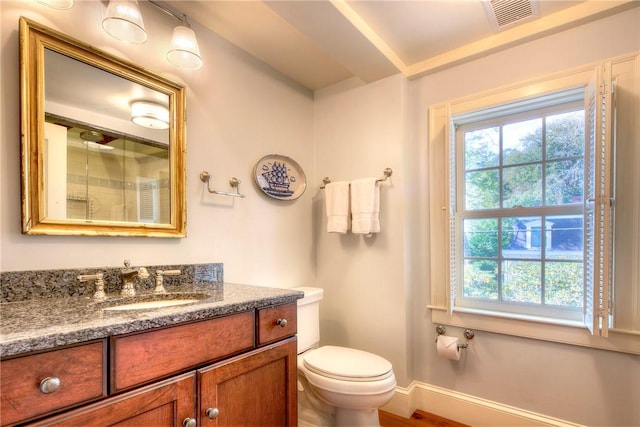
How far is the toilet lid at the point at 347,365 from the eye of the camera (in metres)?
1.50

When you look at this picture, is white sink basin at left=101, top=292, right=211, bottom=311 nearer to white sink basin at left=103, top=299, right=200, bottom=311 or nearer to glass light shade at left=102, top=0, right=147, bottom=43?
white sink basin at left=103, top=299, right=200, bottom=311

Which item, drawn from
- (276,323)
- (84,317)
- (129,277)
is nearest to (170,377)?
(84,317)

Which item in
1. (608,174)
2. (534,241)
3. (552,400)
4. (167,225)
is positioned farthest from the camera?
(534,241)

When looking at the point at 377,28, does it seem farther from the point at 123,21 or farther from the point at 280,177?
the point at 123,21

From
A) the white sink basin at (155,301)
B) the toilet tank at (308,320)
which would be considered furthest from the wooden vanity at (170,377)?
the toilet tank at (308,320)

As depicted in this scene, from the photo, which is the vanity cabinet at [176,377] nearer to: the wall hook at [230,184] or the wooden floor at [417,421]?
the wall hook at [230,184]

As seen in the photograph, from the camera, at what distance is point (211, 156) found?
1.73 m

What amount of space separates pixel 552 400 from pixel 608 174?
115cm

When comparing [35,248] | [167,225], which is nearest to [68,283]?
[35,248]

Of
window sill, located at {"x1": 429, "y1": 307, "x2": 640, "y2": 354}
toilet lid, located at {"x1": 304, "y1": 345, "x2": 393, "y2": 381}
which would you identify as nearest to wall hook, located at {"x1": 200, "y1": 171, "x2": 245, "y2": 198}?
toilet lid, located at {"x1": 304, "y1": 345, "x2": 393, "y2": 381}

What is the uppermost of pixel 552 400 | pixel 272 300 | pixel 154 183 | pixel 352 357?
pixel 154 183

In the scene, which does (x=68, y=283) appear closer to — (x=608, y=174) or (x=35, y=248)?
(x=35, y=248)

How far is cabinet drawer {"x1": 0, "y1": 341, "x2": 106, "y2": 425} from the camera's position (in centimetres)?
64

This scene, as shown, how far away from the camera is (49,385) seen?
675mm
